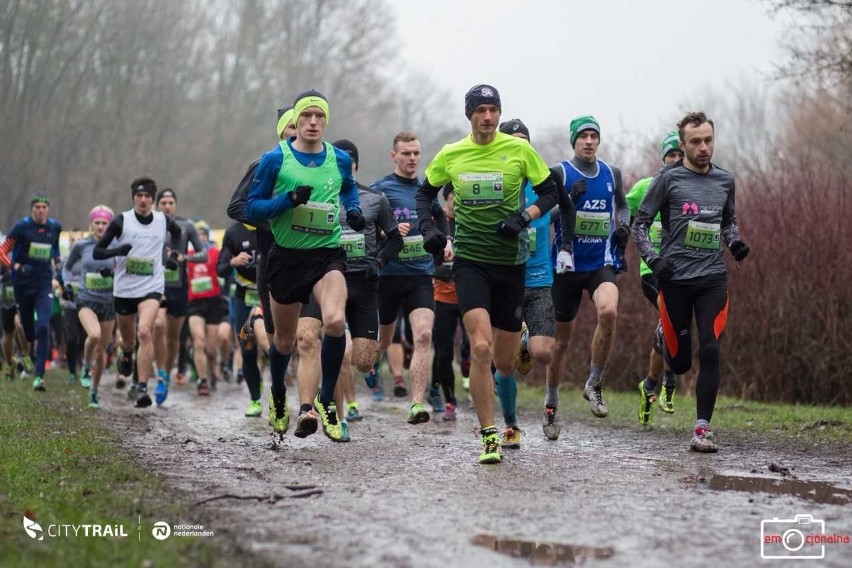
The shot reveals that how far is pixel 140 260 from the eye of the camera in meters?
13.6

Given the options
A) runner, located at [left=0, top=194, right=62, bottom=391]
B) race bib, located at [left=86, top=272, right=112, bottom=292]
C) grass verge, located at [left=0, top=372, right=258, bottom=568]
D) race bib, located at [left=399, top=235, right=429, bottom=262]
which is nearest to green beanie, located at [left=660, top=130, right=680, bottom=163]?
race bib, located at [left=399, top=235, right=429, bottom=262]

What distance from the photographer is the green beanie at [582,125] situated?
10414mm

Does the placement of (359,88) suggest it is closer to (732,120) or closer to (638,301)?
(732,120)

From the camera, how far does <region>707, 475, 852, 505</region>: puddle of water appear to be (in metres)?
6.59

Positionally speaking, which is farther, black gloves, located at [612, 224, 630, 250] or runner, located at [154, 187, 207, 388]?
runner, located at [154, 187, 207, 388]

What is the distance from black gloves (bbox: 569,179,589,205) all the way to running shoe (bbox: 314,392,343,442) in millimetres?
2520

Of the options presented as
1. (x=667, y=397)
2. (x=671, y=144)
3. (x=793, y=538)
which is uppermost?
(x=671, y=144)

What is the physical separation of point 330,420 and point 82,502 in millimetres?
3042

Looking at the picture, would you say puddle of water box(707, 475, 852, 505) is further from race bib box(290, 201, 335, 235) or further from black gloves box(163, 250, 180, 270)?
black gloves box(163, 250, 180, 270)

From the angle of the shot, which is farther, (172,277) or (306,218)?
(172,277)

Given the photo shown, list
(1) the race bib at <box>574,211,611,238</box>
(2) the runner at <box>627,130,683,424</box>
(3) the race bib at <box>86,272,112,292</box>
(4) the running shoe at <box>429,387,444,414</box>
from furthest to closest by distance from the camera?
(3) the race bib at <box>86,272,112,292</box> < (4) the running shoe at <box>429,387,444,414</box> < (2) the runner at <box>627,130,683,424</box> < (1) the race bib at <box>574,211,611,238</box>

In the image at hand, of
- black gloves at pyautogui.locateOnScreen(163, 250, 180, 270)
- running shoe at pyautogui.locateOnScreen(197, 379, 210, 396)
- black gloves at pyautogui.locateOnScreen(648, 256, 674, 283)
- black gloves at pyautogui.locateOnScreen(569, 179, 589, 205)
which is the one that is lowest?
running shoe at pyautogui.locateOnScreen(197, 379, 210, 396)

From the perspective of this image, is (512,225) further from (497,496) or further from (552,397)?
(552,397)

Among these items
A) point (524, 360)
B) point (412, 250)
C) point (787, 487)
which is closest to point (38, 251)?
point (412, 250)
